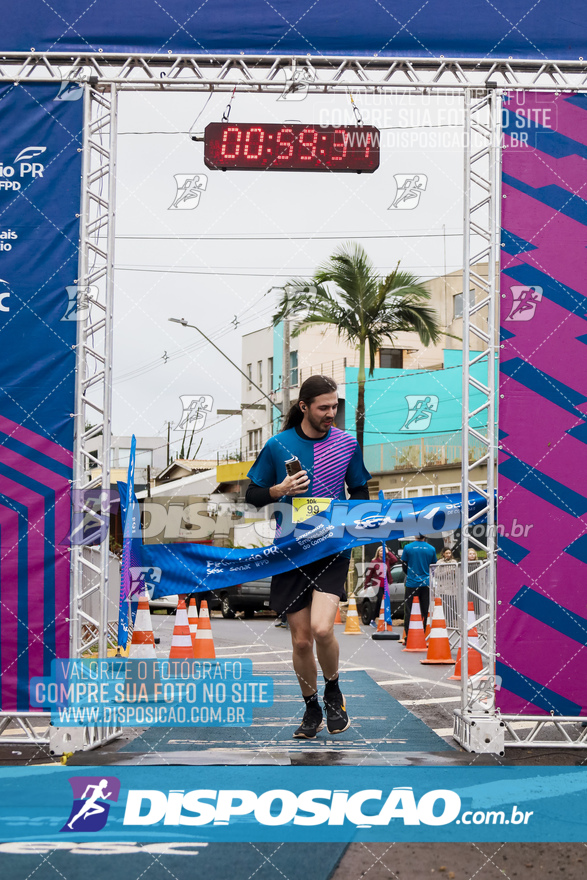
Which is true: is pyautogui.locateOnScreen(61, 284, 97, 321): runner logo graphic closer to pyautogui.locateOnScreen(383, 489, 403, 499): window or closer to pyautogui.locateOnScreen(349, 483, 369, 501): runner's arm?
pyautogui.locateOnScreen(349, 483, 369, 501): runner's arm

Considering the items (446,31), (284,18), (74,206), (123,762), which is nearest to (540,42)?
(446,31)

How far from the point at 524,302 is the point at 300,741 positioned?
Answer: 127 inches

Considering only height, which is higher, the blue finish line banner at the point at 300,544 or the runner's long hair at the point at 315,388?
the runner's long hair at the point at 315,388

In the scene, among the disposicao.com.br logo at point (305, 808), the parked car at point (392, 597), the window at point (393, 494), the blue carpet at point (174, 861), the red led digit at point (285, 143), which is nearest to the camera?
the blue carpet at point (174, 861)

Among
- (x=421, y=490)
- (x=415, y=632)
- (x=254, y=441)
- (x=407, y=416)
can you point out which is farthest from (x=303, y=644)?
(x=254, y=441)

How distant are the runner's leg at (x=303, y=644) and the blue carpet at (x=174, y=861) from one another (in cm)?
237

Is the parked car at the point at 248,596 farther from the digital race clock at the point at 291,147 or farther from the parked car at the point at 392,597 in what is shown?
the digital race clock at the point at 291,147

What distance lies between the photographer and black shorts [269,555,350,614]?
21.3ft

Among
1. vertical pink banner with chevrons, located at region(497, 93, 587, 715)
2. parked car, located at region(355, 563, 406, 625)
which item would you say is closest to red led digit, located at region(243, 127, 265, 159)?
vertical pink banner with chevrons, located at region(497, 93, 587, 715)

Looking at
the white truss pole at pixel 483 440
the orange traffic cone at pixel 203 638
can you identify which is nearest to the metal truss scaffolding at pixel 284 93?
the white truss pole at pixel 483 440

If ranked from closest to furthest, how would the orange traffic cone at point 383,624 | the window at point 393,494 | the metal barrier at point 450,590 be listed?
the metal barrier at point 450,590, the orange traffic cone at point 383,624, the window at point 393,494

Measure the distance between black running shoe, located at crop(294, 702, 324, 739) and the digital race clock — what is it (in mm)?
3591

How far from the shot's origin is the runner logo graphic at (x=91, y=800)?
4328 millimetres

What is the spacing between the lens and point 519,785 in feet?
16.9
